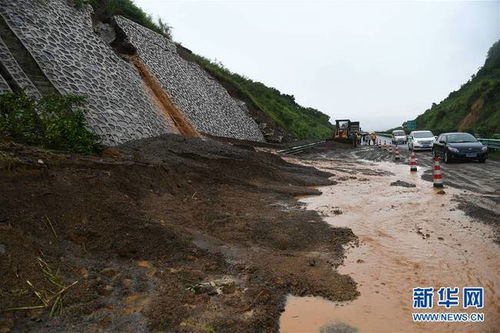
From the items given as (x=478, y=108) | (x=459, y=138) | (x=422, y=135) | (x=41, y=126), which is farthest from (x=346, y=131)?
(x=41, y=126)

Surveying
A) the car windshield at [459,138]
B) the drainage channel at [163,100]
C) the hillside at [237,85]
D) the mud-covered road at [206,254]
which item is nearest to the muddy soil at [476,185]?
the mud-covered road at [206,254]

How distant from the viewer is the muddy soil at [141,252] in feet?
11.8

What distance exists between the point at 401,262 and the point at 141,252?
3419 millimetres

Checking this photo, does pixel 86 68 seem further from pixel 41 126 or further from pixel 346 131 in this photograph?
pixel 346 131

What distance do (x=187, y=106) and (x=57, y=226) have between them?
50.4 ft

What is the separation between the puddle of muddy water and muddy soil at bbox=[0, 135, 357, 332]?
237 mm

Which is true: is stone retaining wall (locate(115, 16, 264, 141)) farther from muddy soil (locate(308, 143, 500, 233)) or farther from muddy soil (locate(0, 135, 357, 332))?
muddy soil (locate(0, 135, 357, 332))

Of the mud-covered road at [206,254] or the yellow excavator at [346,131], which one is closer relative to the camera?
the mud-covered road at [206,254]

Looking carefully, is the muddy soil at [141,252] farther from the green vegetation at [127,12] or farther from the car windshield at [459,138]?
the green vegetation at [127,12]

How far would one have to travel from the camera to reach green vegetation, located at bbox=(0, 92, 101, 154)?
7848 millimetres

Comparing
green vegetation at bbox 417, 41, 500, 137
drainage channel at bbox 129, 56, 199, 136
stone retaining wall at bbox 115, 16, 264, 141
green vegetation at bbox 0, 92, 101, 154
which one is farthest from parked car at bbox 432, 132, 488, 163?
green vegetation at bbox 0, 92, 101, 154

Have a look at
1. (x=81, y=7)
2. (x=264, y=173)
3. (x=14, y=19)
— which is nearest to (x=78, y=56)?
(x=14, y=19)

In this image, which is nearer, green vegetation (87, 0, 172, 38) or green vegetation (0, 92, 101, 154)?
green vegetation (0, 92, 101, 154)

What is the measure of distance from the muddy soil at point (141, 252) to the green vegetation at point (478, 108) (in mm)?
25018
